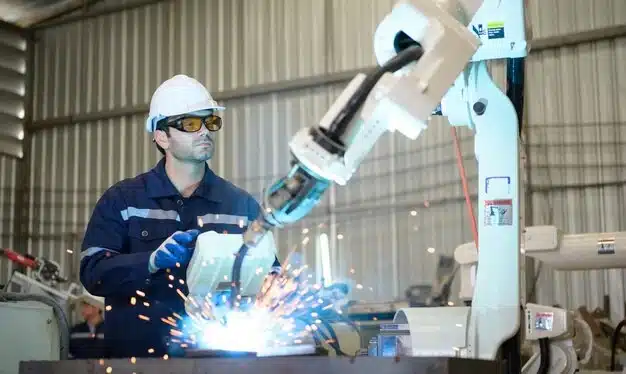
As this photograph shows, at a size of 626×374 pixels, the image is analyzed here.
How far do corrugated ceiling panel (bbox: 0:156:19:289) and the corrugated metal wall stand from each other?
0.82 feet

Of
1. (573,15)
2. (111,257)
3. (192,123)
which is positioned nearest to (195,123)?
(192,123)

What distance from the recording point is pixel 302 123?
873cm

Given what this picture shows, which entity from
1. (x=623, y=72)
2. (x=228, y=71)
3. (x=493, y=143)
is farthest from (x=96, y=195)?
(x=493, y=143)

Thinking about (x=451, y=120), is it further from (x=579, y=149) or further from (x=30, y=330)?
(x=579, y=149)

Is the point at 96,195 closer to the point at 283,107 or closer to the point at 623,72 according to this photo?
the point at 283,107

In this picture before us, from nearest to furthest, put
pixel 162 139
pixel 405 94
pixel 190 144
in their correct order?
1. pixel 405 94
2. pixel 190 144
3. pixel 162 139

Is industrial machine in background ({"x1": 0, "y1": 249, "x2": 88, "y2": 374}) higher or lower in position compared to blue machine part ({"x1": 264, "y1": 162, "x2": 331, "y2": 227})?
lower

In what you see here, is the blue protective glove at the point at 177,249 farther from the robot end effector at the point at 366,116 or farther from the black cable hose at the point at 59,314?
the robot end effector at the point at 366,116

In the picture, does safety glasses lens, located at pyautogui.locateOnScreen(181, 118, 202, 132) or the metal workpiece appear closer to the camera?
the metal workpiece

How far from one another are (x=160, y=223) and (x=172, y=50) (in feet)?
23.1

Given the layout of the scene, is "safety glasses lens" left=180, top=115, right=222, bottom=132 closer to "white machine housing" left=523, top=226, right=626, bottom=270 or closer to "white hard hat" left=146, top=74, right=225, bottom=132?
"white hard hat" left=146, top=74, right=225, bottom=132

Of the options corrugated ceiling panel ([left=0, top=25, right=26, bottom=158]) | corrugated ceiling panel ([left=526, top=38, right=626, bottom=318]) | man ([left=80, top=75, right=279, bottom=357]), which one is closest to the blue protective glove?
man ([left=80, top=75, right=279, bottom=357])

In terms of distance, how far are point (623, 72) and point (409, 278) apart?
2.62 m

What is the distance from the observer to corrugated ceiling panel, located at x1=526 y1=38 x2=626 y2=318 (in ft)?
23.8
